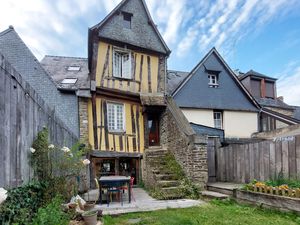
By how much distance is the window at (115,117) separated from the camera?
11000mm

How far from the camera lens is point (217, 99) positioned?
48.9 ft

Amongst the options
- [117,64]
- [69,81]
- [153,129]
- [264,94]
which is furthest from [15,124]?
[264,94]

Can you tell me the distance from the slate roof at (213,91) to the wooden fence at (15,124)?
1084 cm

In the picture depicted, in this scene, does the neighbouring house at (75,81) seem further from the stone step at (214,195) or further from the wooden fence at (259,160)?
the wooden fence at (259,160)

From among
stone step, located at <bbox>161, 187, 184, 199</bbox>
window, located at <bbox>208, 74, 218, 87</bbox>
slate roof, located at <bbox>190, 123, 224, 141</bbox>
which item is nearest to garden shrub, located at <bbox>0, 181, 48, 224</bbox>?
stone step, located at <bbox>161, 187, 184, 199</bbox>

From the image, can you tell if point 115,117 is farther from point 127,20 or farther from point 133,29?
point 127,20

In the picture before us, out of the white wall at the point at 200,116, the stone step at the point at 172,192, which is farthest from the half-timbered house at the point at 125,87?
the stone step at the point at 172,192

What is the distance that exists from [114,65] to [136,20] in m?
2.57

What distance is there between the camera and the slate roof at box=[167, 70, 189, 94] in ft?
48.0

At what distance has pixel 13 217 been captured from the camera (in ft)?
9.06

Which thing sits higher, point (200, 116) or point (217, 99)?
point (217, 99)

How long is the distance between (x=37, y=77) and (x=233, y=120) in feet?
35.6

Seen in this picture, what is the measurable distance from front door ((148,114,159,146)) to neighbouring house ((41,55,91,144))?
329cm

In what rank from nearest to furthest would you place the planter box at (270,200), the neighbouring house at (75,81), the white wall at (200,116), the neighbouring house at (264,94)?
1. the planter box at (270,200)
2. the neighbouring house at (75,81)
3. the white wall at (200,116)
4. the neighbouring house at (264,94)
